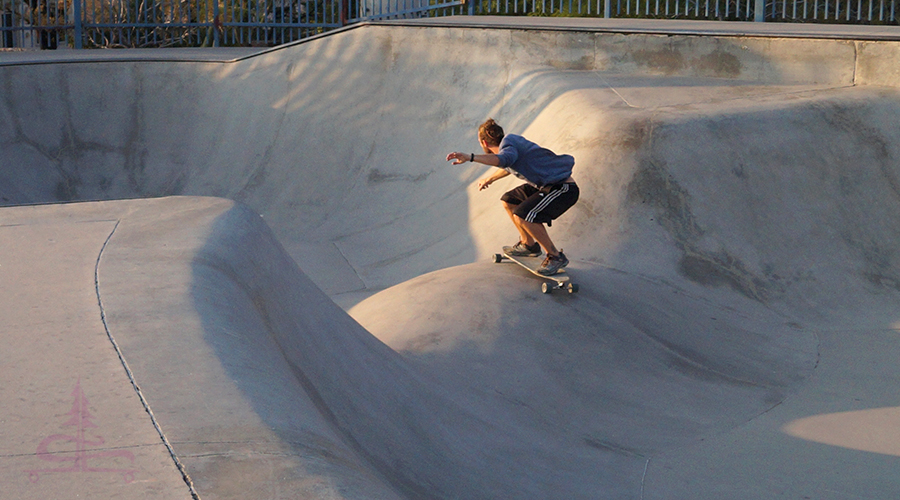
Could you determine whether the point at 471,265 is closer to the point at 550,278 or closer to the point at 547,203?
the point at 550,278

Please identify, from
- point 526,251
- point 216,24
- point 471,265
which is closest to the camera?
point 526,251

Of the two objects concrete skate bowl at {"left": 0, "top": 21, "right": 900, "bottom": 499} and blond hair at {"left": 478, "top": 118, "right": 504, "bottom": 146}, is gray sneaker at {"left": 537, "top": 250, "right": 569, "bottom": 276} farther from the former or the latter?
blond hair at {"left": 478, "top": 118, "right": 504, "bottom": 146}

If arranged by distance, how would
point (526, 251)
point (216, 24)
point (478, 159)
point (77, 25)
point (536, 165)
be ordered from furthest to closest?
1. point (216, 24)
2. point (77, 25)
3. point (526, 251)
4. point (536, 165)
5. point (478, 159)

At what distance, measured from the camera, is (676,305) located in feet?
22.6

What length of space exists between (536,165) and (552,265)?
809mm

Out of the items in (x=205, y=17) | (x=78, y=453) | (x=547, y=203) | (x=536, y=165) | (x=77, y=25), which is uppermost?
(x=205, y=17)

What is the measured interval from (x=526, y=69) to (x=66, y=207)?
6.91m

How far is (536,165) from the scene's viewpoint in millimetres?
6594

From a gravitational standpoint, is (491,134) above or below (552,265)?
above

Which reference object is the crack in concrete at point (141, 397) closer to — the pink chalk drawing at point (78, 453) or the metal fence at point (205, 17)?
the pink chalk drawing at point (78, 453)

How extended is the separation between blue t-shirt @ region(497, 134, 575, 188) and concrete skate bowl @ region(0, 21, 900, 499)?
88 centimetres

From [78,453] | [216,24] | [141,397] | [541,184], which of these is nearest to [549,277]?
[541,184]

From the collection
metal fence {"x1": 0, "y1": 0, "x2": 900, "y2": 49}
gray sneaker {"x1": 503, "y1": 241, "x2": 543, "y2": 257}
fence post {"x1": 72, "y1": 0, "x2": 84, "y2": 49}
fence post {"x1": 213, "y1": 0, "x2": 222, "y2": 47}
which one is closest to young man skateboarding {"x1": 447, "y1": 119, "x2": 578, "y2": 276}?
gray sneaker {"x1": 503, "y1": 241, "x2": 543, "y2": 257}

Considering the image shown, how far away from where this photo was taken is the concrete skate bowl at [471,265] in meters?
3.47
